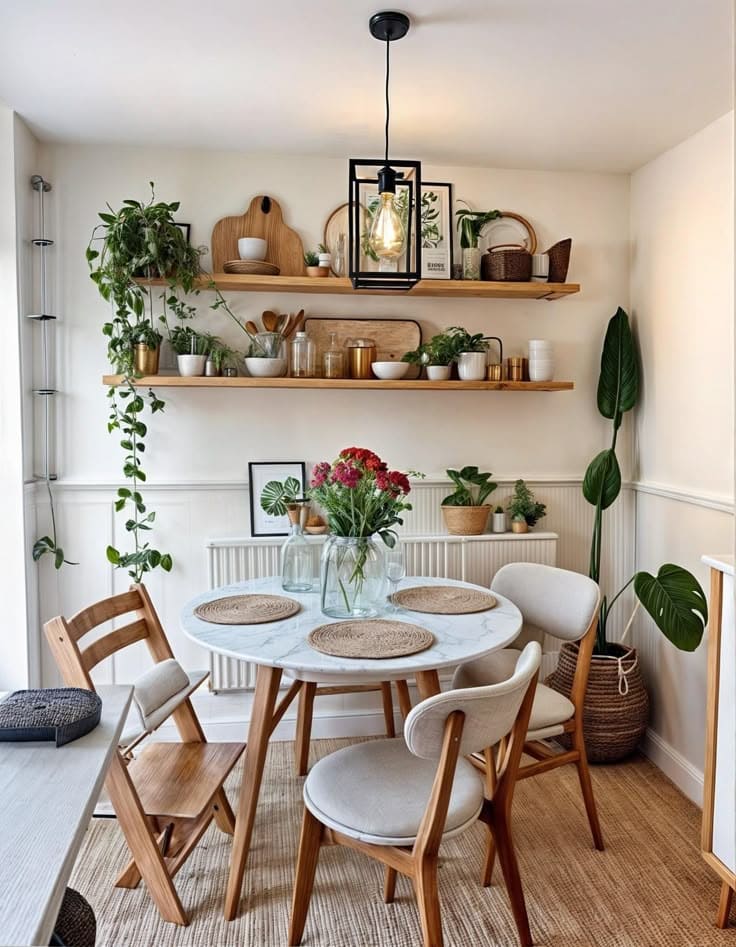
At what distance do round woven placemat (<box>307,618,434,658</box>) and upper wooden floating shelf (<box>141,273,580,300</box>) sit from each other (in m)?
1.40

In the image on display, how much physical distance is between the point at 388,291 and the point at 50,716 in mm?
2281

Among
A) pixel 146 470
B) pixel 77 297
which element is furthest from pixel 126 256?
pixel 146 470

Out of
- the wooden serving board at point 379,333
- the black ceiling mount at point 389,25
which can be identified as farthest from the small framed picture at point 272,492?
the black ceiling mount at point 389,25

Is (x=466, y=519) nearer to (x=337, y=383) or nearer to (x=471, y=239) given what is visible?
(x=337, y=383)

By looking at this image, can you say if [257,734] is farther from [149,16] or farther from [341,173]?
[341,173]

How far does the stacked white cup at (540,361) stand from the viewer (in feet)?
10.1

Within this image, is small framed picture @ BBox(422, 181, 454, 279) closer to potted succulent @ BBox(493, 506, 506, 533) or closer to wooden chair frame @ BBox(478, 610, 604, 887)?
potted succulent @ BBox(493, 506, 506, 533)

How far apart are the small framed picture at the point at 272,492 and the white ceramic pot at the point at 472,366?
807 mm

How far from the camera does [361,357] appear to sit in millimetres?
2980

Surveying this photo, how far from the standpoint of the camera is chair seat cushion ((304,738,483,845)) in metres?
1.65

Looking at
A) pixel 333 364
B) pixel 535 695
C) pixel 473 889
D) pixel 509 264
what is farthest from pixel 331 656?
pixel 509 264

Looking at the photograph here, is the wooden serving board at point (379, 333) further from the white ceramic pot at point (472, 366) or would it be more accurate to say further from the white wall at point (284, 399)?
the white ceramic pot at point (472, 366)

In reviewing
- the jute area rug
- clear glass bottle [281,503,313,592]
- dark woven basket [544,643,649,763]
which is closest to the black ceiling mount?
clear glass bottle [281,503,313,592]

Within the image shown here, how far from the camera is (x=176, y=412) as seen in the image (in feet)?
10.0
